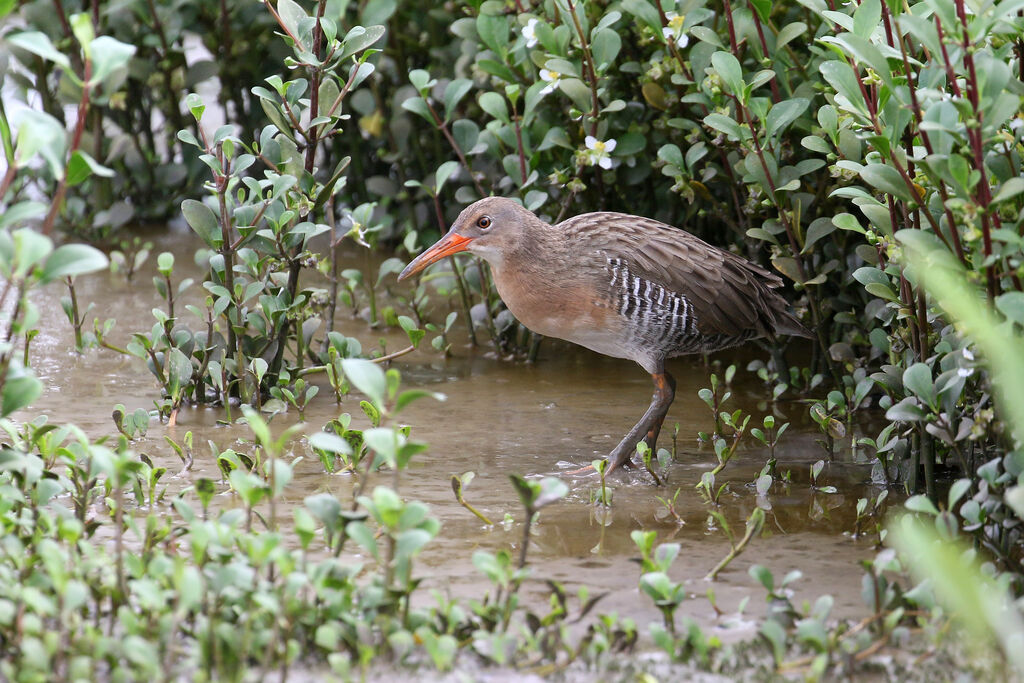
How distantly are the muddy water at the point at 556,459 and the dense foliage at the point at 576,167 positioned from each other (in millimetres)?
145

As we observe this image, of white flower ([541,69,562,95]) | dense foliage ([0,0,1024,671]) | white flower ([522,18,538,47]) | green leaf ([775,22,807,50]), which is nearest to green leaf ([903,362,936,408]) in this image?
dense foliage ([0,0,1024,671])

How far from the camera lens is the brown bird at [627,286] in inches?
177

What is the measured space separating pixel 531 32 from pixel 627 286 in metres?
1.09

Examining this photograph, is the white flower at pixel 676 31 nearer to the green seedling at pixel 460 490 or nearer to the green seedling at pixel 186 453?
the green seedling at pixel 460 490

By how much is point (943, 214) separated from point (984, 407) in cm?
61

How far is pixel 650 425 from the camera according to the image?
445cm

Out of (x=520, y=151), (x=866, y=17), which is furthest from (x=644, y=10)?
(x=866, y=17)

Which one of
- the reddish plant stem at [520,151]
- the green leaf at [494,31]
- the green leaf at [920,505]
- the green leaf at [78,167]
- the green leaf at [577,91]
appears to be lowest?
the green leaf at [920,505]

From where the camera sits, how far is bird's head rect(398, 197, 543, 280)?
4.66m

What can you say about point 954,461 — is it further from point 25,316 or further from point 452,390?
point 25,316

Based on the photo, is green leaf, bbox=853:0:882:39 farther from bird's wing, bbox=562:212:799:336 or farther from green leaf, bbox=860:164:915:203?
bird's wing, bbox=562:212:799:336

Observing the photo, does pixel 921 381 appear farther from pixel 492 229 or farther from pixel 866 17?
pixel 492 229

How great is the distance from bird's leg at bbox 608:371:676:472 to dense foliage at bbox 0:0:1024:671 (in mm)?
283

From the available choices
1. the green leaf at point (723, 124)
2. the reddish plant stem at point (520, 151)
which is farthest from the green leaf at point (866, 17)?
the reddish plant stem at point (520, 151)
